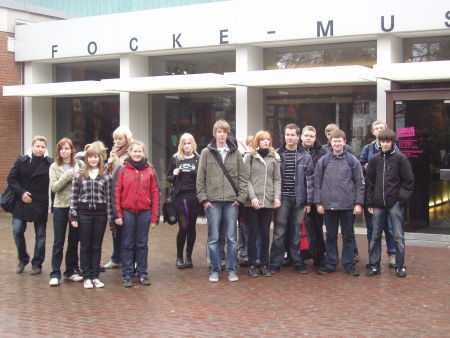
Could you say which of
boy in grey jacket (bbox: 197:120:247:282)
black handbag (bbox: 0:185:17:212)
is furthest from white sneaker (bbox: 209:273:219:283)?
black handbag (bbox: 0:185:17:212)

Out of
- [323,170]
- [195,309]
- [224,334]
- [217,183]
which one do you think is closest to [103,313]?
[195,309]

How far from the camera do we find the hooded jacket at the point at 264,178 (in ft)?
Answer: 29.7

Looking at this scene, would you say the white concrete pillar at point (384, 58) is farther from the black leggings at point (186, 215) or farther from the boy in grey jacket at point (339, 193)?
the black leggings at point (186, 215)

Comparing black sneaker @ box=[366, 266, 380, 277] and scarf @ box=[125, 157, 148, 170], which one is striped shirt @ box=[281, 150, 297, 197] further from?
scarf @ box=[125, 157, 148, 170]

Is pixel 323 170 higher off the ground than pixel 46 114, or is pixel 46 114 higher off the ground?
pixel 46 114

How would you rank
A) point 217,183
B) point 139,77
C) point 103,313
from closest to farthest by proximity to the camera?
point 103,313, point 217,183, point 139,77

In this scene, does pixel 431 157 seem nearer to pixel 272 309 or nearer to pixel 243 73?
pixel 243 73

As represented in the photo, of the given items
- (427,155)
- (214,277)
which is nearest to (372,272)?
(214,277)

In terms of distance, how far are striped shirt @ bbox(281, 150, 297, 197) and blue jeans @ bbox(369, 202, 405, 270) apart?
3.64ft

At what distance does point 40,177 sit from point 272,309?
365cm

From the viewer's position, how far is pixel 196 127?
49.8ft

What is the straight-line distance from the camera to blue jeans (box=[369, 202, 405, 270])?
356 inches

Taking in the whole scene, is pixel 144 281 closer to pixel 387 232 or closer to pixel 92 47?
pixel 387 232

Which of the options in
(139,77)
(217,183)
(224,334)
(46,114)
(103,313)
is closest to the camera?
(224,334)
